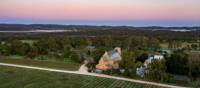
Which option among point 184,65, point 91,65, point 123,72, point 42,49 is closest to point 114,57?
point 91,65

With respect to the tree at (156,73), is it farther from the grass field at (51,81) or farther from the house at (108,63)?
the house at (108,63)

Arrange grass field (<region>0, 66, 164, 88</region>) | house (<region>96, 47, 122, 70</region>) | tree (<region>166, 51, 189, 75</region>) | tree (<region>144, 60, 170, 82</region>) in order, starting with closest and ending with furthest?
1. grass field (<region>0, 66, 164, 88</region>)
2. tree (<region>144, 60, 170, 82</region>)
3. tree (<region>166, 51, 189, 75</region>)
4. house (<region>96, 47, 122, 70</region>)

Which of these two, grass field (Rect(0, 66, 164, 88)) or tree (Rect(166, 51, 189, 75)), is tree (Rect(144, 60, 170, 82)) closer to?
tree (Rect(166, 51, 189, 75))

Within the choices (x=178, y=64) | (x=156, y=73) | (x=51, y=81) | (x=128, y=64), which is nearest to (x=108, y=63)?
(x=128, y=64)

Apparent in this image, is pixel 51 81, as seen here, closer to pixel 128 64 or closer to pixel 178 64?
pixel 128 64

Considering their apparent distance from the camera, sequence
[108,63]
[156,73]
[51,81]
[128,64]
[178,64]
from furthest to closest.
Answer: [108,63] < [178,64] < [128,64] < [156,73] < [51,81]

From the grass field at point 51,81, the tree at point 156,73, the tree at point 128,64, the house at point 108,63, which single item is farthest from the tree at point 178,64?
the grass field at point 51,81

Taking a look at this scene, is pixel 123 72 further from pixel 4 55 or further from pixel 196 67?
pixel 4 55

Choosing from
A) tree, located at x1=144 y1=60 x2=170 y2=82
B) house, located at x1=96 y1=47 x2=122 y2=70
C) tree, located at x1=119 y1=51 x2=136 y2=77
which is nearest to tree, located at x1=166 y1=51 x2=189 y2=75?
tree, located at x1=144 y1=60 x2=170 y2=82

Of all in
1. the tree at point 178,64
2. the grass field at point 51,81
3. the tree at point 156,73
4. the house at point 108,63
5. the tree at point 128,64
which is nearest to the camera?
the grass field at point 51,81
